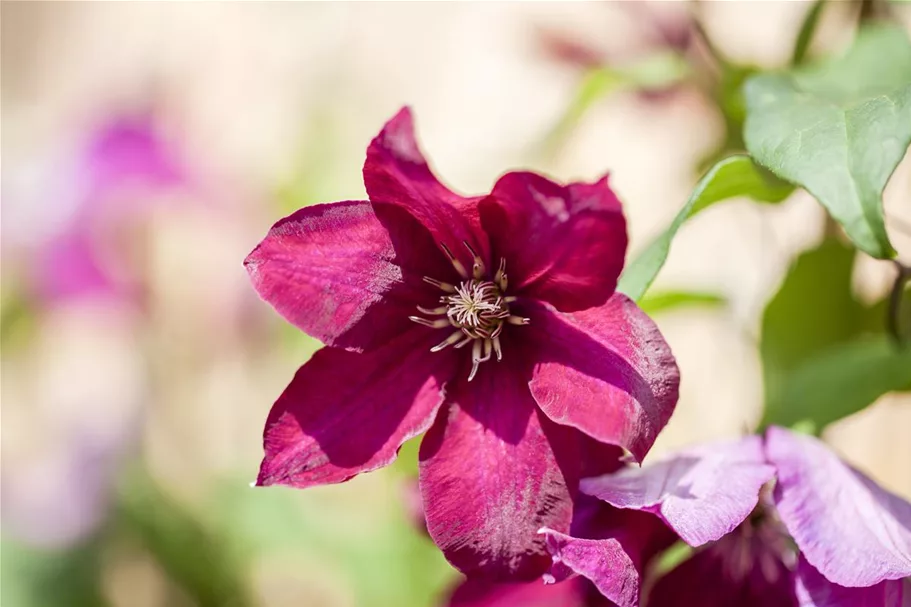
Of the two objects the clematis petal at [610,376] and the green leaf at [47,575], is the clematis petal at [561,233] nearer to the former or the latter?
the clematis petal at [610,376]

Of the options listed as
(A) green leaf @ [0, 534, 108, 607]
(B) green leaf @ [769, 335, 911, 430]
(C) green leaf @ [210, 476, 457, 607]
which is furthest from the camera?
(A) green leaf @ [0, 534, 108, 607]

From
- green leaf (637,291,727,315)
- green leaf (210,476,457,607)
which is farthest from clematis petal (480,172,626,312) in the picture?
green leaf (210,476,457,607)

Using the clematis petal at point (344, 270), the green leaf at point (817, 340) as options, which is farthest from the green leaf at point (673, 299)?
the clematis petal at point (344, 270)

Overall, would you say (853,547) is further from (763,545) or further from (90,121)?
(90,121)

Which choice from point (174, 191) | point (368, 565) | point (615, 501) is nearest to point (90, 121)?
point (174, 191)

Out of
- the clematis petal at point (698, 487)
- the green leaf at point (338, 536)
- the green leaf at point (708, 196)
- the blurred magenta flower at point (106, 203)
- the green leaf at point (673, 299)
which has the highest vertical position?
the blurred magenta flower at point (106, 203)

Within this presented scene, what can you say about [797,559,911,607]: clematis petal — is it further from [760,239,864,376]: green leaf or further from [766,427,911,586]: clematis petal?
[760,239,864,376]: green leaf
